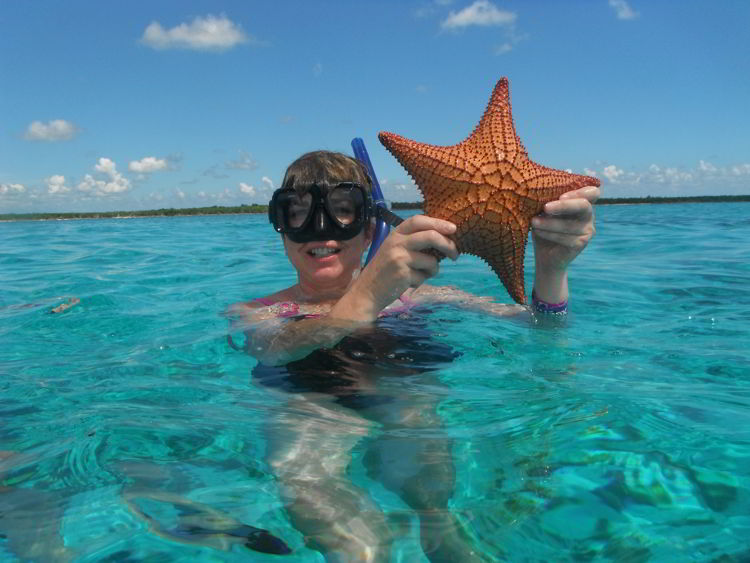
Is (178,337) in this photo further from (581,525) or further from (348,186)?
(581,525)

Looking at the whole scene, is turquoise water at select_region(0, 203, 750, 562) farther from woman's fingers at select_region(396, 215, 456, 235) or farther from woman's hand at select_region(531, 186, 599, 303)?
woman's fingers at select_region(396, 215, 456, 235)

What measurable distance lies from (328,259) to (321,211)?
14.7 inches

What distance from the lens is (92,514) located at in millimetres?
2180

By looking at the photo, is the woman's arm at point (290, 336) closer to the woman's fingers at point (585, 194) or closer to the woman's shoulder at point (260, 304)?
the woman's shoulder at point (260, 304)


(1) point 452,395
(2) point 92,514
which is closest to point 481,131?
(1) point 452,395

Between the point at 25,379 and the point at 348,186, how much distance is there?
2544 millimetres

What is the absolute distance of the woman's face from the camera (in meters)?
4.06

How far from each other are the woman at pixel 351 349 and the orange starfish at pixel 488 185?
0.11m

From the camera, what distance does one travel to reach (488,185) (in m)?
2.87

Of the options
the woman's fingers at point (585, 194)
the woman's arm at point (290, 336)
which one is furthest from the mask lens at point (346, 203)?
the woman's fingers at point (585, 194)

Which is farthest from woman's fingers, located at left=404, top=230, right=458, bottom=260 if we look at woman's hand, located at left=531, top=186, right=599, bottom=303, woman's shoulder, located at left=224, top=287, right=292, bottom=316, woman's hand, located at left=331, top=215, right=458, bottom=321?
woman's shoulder, located at left=224, top=287, right=292, bottom=316

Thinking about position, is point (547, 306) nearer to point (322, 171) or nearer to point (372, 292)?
point (372, 292)

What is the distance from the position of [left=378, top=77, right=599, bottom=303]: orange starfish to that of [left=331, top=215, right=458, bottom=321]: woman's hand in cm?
13

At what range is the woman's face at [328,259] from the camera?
160 inches
